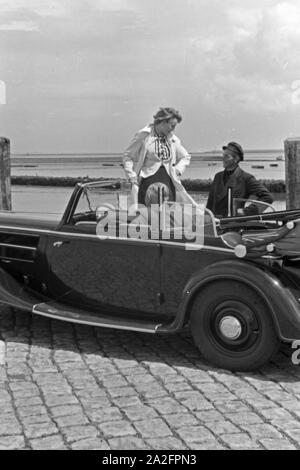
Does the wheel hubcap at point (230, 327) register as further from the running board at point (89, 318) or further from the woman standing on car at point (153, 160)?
the woman standing on car at point (153, 160)

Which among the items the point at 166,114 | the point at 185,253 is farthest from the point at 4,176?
the point at 185,253

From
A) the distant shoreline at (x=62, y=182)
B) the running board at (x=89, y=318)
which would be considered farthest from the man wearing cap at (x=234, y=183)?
the distant shoreline at (x=62, y=182)

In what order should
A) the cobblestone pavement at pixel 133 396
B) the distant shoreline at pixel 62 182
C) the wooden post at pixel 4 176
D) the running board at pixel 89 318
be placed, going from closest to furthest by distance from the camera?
1. the cobblestone pavement at pixel 133 396
2. the running board at pixel 89 318
3. the wooden post at pixel 4 176
4. the distant shoreline at pixel 62 182

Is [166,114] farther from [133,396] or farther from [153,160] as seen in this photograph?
[133,396]

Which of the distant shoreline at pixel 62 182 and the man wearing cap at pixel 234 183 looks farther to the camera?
the distant shoreline at pixel 62 182

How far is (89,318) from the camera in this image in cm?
507

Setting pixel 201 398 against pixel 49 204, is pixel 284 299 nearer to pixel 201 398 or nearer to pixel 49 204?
pixel 201 398

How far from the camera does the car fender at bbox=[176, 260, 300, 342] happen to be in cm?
435

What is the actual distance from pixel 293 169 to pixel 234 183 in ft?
3.36

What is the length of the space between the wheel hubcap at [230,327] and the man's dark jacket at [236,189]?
8.33ft

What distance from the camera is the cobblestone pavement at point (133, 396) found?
11.6ft

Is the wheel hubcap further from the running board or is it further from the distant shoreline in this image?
the distant shoreline

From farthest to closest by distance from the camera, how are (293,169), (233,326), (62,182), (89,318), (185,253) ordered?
(62,182) < (293,169) < (89,318) < (185,253) < (233,326)

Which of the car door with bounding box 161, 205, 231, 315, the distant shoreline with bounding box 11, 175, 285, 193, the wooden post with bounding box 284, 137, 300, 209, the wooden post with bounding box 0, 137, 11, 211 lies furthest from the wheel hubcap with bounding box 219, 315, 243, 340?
the distant shoreline with bounding box 11, 175, 285, 193
